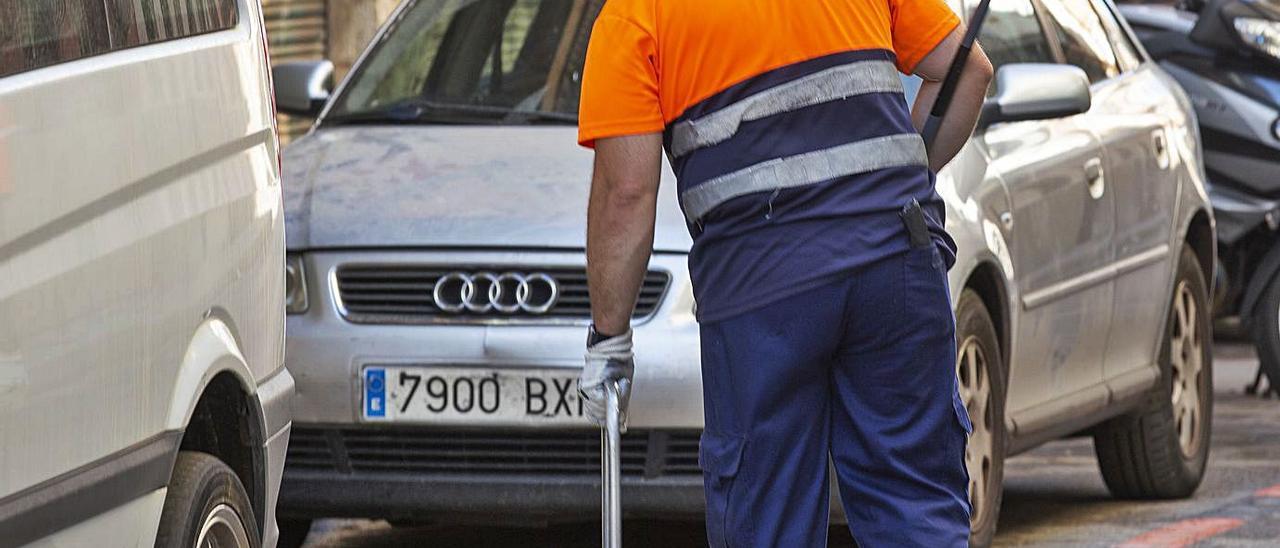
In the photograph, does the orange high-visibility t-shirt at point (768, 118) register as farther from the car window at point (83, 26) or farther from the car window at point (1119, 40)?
the car window at point (1119, 40)

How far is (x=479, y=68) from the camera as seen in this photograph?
7043 mm

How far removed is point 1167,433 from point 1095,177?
1037 mm

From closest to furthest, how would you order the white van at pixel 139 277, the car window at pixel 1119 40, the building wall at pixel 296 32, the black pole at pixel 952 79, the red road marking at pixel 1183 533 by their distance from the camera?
the white van at pixel 139 277 → the black pole at pixel 952 79 → the red road marking at pixel 1183 533 → the car window at pixel 1119 40 → the building wall at pixel 296 32

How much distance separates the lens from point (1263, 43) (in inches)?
410

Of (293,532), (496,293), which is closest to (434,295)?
(496,293)

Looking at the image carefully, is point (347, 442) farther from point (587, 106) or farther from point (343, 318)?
point (587, 106)

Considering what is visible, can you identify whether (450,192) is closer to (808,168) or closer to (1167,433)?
(808,168)

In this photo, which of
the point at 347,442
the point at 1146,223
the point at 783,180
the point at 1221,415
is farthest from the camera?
the point at 1221,415

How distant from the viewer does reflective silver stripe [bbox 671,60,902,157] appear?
13.5 ft

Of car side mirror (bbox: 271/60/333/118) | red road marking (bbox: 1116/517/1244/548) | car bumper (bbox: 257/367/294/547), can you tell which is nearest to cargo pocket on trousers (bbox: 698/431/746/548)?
car bumper (bbox: 257/367/294/547)

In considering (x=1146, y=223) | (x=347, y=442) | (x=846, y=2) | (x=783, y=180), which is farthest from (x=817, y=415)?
(x=1146, y=223)

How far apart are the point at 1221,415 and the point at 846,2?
6337 mm

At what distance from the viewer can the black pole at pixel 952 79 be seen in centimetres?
450

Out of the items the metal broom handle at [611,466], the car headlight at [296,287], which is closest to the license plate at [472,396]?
the car headlight at [296,287]
